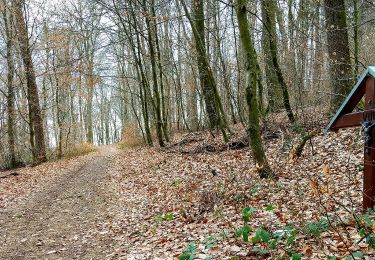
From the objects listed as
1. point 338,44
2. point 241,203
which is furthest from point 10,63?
point 241,203

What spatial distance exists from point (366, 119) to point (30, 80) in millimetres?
18286

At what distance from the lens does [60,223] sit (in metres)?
7.64

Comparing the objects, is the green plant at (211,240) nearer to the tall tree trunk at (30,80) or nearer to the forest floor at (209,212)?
the forest floor at (209,212)

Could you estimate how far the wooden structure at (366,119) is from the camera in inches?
159

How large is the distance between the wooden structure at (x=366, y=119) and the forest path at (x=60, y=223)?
4.12m

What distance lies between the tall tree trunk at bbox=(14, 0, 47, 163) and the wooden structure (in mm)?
17416

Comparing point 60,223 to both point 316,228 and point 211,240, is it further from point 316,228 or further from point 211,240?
point 316,228

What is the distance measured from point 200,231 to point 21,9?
16.7 metres

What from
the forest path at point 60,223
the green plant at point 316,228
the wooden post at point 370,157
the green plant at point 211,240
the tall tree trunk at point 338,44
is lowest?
the forest path at point 60,223

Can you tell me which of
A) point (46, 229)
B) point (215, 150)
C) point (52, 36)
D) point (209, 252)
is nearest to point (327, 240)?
point (209, 252)

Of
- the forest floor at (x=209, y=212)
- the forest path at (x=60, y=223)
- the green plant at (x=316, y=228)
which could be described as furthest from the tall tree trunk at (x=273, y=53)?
the forest path at (x=60, y=223)

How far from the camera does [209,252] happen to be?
4762mm

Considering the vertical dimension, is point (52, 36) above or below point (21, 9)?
below

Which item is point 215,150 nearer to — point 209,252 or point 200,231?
point 200,231
